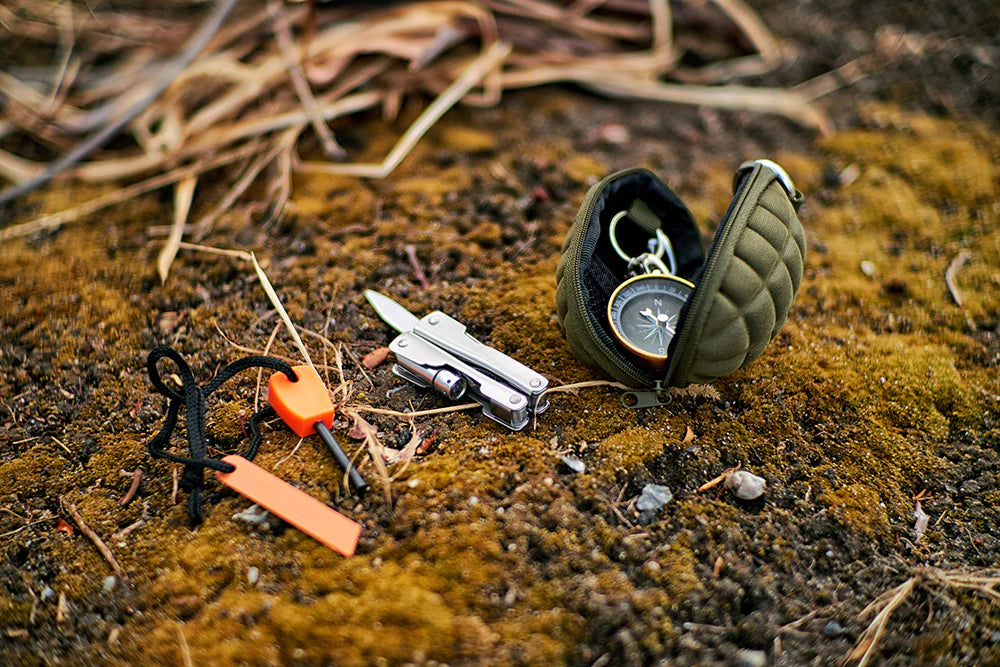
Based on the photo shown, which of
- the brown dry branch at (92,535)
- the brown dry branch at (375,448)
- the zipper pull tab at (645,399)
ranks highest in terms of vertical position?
the zipper pull tab at (645,399)

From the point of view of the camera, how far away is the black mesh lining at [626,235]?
2.48 m

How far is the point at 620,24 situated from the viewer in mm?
4344

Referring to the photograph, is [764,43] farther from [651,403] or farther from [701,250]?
[651,403]

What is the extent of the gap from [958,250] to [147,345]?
3371 mm

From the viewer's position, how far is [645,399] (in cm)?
247

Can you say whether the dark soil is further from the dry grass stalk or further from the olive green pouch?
the olive green pouch

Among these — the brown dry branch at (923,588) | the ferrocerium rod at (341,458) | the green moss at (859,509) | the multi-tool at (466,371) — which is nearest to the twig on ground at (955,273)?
the green moss at (859,509)

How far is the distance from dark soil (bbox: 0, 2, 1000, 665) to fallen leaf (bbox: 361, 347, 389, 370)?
1.0 inches

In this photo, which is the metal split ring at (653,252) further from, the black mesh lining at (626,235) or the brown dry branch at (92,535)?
the brown dry branch at (92,535)

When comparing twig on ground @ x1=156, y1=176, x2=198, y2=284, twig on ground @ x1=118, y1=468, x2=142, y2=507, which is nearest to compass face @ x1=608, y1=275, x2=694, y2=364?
twig on ground @ x1=118, y1=468, x2=142, y2=507

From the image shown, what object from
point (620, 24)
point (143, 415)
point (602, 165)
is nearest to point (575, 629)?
point (143, 415)

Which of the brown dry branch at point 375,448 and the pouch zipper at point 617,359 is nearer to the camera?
the brown dry branch at point 375,448

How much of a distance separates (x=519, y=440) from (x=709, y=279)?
77 centimetres

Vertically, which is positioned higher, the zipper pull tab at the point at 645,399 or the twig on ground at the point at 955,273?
the twig on ground at the point at 955,273
